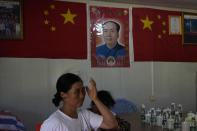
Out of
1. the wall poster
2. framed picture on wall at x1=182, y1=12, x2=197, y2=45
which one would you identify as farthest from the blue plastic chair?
framed picture on wall at x1=182, y1=12, x2=197, y2=45

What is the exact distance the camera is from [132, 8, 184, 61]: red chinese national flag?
11.0ft

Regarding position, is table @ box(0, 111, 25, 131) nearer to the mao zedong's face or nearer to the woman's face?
the woman's face

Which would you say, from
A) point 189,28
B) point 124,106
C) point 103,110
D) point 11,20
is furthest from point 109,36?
point 103,110

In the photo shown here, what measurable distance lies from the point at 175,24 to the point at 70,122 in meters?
2.95

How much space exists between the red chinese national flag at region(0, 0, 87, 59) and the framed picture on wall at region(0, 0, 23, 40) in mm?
63

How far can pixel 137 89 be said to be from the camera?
3371 mm

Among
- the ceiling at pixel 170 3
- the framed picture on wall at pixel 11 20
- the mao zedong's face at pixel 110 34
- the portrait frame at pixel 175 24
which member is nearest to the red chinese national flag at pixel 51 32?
the framed picture on wall at pixel 11 20

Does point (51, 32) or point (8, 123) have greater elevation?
point (51, 32)

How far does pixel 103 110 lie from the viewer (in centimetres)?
130

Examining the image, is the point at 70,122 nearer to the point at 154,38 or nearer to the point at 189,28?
the point at 154,38

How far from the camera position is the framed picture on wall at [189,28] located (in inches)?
143

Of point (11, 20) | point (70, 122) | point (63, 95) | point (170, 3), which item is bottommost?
point (70, 122)

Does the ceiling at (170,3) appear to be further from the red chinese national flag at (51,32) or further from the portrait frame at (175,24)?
the red chinese national flag at (51,32)

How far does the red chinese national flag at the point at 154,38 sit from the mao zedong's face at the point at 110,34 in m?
0.34
